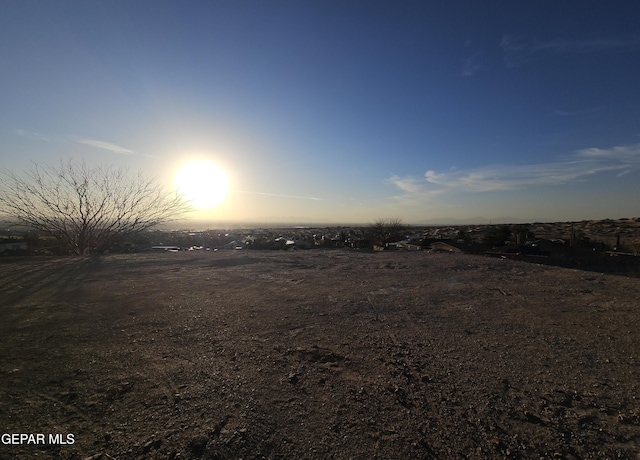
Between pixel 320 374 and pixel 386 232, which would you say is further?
pixel 386 232

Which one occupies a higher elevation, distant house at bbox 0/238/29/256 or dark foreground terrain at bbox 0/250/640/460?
distant house at bbox 0/238/29/256

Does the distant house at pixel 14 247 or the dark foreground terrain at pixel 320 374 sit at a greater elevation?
the distant house at pixel 14 247

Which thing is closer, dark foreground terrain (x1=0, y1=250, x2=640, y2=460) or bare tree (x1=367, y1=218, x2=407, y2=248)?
dark foreground terrain (x1=0, y1=250, x2=640, y2=460)

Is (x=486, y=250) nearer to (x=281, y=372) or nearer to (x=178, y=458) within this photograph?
(x=281, y=372)

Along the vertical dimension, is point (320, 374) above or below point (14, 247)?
below

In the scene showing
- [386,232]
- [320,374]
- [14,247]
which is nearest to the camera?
[320,374]

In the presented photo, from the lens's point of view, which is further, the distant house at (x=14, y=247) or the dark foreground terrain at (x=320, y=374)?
the distant house at (x=14, y=247)

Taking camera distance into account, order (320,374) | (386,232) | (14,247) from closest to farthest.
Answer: (320,374) → (14,247) → (386,232)

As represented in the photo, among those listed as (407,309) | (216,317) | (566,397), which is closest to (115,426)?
(216,317)

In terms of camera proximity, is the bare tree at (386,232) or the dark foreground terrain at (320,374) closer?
the dark foreground terrain at (320,374)

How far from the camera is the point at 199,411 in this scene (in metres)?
2.65

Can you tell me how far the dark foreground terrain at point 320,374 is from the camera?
2326 millimetres

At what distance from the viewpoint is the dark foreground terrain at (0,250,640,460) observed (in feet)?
7.63

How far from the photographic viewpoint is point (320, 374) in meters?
3.30
